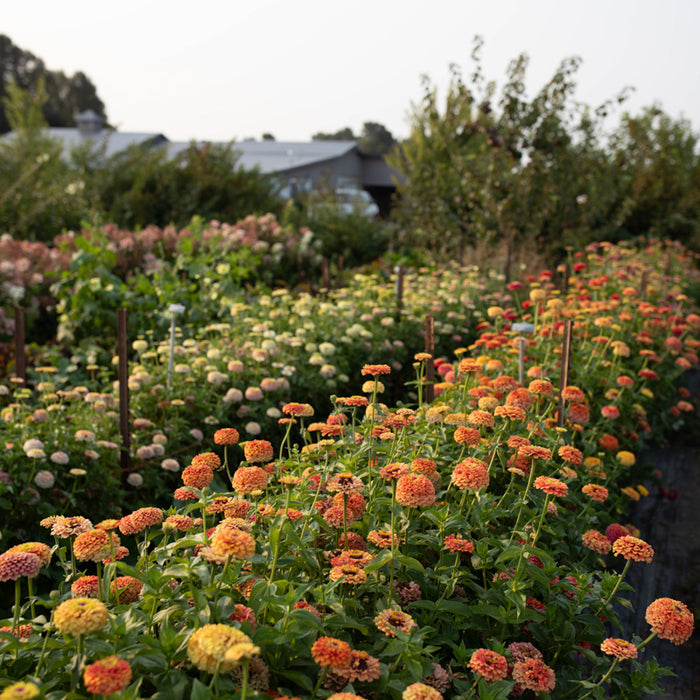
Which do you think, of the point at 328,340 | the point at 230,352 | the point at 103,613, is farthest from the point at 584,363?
the point at 103,613

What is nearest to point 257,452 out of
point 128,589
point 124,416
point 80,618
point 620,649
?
point 128,589

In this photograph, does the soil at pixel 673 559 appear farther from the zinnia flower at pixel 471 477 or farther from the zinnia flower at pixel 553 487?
the zinnia flower at pixel 471 477

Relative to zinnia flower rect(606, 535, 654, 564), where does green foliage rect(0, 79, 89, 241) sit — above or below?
above

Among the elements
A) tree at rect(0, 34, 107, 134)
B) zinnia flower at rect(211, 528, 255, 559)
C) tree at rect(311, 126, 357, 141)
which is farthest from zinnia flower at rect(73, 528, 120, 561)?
tree at rect(311, 126, 357, 141)

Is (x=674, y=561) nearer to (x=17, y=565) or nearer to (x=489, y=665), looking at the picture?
(x=489, y=665)

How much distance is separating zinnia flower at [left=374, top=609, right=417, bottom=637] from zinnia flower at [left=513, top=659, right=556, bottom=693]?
0.81 feet

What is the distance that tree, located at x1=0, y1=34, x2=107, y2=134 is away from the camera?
160ft

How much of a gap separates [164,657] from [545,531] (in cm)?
130

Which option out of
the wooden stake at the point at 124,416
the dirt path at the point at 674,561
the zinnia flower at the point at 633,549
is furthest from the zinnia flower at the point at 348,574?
the wooden stake at the point at 124,416

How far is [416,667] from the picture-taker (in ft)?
4.03

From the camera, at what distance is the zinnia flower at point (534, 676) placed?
130cm

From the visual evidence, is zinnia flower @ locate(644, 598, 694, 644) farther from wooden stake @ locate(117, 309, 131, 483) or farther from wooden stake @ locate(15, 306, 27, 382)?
wooden stake @ locate(15, 306, 27, 382)

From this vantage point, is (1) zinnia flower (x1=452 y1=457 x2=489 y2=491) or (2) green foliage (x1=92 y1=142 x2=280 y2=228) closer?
(1) zinnia flower (x1=452 y1=457 x2=489 y2=491)

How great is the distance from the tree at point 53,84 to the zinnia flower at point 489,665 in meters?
52.8
